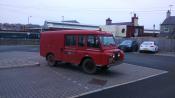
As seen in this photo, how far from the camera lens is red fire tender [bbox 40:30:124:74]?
41.5 feet

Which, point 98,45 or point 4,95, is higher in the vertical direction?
point 98,45

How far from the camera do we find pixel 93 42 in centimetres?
1309

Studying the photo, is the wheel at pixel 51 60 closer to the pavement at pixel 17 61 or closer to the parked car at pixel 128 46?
the pavement at pixel 17 61

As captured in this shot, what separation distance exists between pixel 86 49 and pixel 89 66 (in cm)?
88

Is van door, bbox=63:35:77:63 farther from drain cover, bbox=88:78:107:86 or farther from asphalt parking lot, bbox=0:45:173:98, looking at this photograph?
drain cover, bbox=88:78:107:86

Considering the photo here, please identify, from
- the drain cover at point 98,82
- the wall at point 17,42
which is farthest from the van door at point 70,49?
the wall at point 17,42

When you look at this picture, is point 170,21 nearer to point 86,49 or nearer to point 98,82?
point 86,49

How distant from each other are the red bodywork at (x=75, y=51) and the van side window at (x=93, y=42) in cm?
16

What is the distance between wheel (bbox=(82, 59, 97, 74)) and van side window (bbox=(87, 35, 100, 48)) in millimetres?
767

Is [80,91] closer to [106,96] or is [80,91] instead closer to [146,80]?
[106,96]

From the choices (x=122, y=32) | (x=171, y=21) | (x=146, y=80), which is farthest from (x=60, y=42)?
(x=171, y=21)

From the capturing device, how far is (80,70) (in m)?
14.1

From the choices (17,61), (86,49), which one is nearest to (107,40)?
(86,49)

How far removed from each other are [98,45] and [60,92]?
4413mm
